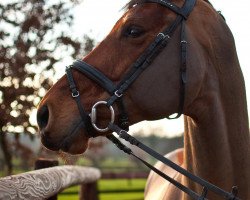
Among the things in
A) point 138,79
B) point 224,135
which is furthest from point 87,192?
point 138,79

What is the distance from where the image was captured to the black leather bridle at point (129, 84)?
108 inches

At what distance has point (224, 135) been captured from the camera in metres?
2.97

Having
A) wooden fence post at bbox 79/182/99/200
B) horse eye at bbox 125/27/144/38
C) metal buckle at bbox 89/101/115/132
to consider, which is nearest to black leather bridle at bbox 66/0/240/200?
metal buckle at bbox 89/101/115/132

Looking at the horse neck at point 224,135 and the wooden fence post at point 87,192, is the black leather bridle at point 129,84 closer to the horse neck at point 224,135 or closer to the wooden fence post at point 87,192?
the horse neck at point 224,135

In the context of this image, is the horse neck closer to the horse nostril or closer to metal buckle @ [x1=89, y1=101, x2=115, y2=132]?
metal buckle @ [x1=89, y1=101, x2=115, y2=132]

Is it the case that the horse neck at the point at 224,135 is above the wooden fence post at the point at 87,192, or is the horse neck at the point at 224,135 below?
above

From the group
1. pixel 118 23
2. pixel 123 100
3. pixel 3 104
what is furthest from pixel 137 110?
pixel 3 104

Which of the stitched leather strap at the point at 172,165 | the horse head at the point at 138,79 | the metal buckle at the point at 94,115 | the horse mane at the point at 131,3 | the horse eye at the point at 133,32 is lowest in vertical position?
the stitched leather strap at the point at 172,165

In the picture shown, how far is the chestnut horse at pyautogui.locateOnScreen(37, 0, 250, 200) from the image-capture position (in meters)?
2.76

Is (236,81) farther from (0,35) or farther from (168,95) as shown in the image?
(0,35)

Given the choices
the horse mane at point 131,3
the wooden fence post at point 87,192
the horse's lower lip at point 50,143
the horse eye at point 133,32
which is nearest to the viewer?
the horse's lower lip at point 50,143

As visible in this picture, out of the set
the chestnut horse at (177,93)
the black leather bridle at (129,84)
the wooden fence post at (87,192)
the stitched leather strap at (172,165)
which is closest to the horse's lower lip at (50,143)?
the chestnut horse at (177,93)

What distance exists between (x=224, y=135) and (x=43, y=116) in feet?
3.76

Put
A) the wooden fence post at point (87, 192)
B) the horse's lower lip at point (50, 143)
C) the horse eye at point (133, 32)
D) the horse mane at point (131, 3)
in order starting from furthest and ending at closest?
the wooden fence post at point (87, 192), the horse mane at point (131, 3), the horse eye at point (133, 32), the horse's lower lip at point (50, 143)
